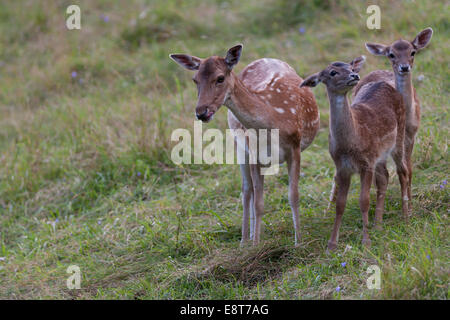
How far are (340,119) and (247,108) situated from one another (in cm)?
72

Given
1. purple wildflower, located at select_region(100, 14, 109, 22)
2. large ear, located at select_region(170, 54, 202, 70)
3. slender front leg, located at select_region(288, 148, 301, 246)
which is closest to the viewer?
large ear, located at select_region(170, 54, 202, 70)


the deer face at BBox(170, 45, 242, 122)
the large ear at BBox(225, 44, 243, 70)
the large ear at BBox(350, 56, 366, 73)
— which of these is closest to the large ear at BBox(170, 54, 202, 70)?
the deer face at BBox(170, 45, 242, 122)

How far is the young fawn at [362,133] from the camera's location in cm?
487

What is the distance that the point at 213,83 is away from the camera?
4906 mm

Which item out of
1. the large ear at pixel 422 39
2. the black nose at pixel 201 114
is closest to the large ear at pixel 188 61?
A: the black nose at pixel 201 114

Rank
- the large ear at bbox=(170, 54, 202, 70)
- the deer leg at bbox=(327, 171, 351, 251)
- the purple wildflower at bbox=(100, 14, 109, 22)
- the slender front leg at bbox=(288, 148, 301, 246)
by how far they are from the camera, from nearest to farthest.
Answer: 1. the deer leg at bbox=(327, 171, 351, 251)
2. the large ear at bbox=(170, 54, 202, 70)
3. the slender front leg at bbox=(288, 148, 301, 246)
4. the purple wildflower at bbox=(100, 14, 109, 22)

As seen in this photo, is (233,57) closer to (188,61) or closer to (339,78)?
(188,61)

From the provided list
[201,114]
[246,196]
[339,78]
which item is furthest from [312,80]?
[246,196]

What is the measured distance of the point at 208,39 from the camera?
999 centimetres

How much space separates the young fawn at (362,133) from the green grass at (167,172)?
0.30 metres

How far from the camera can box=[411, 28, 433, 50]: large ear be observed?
228 inches

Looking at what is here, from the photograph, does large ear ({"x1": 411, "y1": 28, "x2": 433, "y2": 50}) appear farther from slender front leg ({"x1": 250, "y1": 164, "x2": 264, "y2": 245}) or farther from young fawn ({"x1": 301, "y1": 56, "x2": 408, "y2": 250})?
slender front leg ({"x1": 250, "y1": 164, "x2": 264, "y2": 245})

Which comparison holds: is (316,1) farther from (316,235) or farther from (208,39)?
(316,235)

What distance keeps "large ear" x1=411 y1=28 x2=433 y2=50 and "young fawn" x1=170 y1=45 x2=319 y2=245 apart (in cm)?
102
